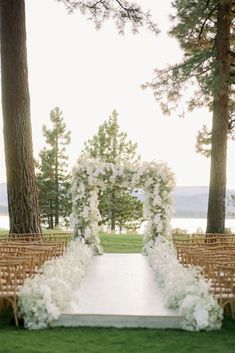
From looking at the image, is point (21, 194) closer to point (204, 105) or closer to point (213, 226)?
point (213, 226)

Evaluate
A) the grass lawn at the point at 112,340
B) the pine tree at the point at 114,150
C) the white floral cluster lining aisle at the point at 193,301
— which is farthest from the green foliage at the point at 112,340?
the pine tree at the point at 114,150

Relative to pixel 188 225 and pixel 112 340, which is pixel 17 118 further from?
pixel 188 225

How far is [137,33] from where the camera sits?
17641 millimetres

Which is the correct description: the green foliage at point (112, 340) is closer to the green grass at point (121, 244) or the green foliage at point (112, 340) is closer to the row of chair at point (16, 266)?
the row of chair at point (16, 266)

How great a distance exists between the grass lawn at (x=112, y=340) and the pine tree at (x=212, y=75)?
10264 millimetres

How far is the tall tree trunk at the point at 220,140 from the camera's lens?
1811cm

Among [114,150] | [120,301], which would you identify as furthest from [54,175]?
[120,301]

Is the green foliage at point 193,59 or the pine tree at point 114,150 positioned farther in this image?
the pine tree at point 114,150

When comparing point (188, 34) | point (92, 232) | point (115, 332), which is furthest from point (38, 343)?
point (188, 34)

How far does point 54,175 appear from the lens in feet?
180

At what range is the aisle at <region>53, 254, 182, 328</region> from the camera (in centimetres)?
815

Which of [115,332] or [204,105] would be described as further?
[204,105]

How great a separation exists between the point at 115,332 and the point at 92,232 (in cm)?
987

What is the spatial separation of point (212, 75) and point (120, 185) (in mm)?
4077
